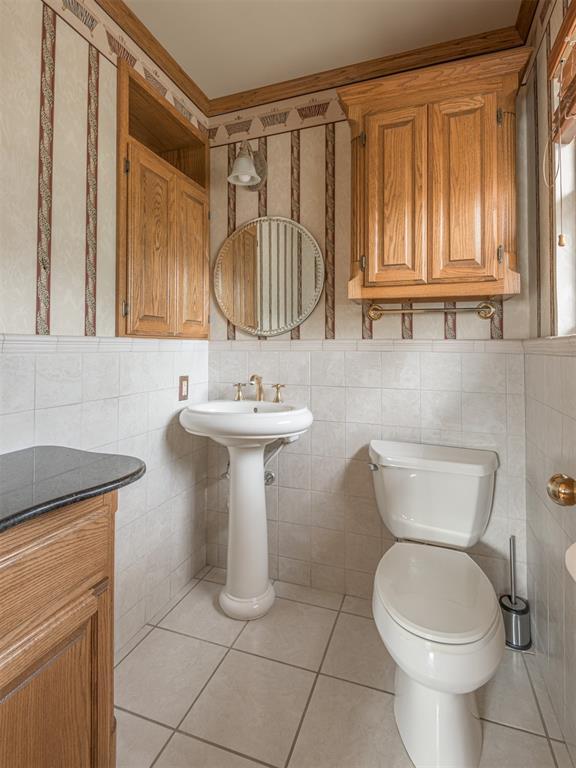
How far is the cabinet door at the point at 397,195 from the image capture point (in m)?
1.59

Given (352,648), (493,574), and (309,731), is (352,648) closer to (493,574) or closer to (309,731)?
(309,731)

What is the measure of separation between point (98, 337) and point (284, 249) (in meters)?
1.01

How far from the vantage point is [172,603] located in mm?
1925

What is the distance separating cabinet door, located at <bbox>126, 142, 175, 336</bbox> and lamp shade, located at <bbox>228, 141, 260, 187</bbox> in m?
0.29

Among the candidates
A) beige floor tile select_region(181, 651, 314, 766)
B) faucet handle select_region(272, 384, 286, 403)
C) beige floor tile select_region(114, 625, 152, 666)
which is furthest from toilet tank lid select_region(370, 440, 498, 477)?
beige floor tile select_region(114, 625, 152, 666)

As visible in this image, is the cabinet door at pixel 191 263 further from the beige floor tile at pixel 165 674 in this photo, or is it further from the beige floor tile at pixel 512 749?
the beige floor tile at pixel 512 749

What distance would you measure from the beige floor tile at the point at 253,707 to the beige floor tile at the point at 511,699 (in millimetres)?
612

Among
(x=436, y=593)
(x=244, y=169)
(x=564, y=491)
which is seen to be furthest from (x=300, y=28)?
(x=436, y=593)

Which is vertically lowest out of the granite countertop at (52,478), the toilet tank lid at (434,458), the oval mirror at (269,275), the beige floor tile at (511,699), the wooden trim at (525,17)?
the beige floor tile at (511,699)

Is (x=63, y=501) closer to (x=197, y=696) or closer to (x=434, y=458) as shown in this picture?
(x=197, y=696)

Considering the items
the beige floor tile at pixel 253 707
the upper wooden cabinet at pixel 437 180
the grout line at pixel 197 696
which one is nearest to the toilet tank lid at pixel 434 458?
the upper wooden cabinet at pixel 437 180

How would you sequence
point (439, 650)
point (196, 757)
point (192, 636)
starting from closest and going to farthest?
1. point (439, 650)
2. point (196, 757)
3. point (192, 636)

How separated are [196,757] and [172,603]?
76cm

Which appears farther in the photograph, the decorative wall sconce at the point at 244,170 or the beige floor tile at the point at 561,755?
the decorative wall sconce at the point at 244,170
